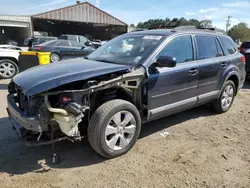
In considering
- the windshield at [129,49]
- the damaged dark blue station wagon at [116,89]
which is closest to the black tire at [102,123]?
the damaged dark blue station wagon at [116,89]

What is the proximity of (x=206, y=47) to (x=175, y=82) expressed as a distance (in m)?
1.24

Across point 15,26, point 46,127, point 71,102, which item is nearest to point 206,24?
point 71,102

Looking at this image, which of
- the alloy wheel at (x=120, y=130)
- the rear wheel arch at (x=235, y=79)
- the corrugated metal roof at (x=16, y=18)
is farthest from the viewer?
the corrugated metal roof at (x=16, y=18)

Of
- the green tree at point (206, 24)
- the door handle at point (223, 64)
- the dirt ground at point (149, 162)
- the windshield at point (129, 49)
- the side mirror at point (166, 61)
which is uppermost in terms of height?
the green tree at point (206, 24)

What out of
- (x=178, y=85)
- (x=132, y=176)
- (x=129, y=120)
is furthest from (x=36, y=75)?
(x=178, y=85)

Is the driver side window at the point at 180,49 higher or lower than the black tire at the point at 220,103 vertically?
higher

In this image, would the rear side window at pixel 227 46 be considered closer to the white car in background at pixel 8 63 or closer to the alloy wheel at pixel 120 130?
the alloy wheel at pixel 120 130

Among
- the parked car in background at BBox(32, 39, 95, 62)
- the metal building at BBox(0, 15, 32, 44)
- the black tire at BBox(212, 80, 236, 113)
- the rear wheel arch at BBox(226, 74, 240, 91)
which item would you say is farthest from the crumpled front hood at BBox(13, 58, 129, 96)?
Result: the metal building at BBox(0, 15, 32, 44)

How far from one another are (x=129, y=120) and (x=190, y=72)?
1.48 metres

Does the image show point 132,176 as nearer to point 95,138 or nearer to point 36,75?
point 95,138

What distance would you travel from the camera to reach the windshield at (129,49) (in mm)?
3717

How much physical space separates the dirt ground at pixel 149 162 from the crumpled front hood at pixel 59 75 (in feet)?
3.41

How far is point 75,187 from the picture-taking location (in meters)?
2.77

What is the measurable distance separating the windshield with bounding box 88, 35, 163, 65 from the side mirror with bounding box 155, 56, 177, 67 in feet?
0.74
